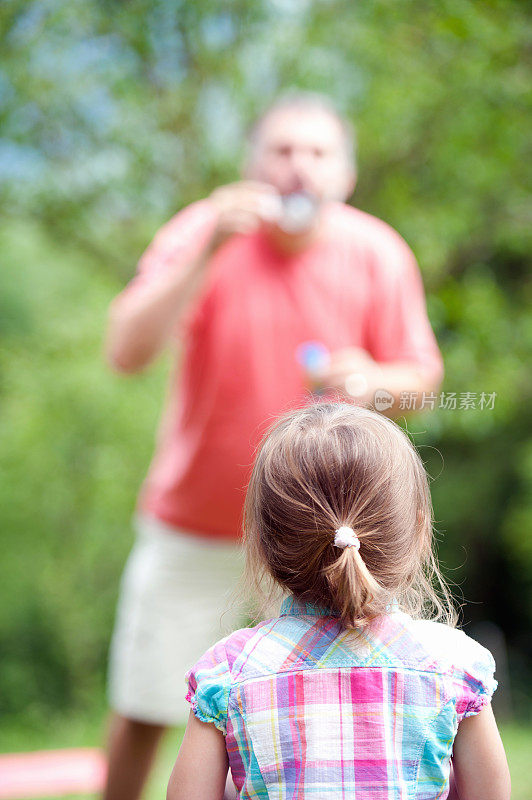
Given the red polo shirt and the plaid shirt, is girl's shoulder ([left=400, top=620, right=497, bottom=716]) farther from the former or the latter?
the red polo shirt

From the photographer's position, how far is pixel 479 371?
4.24 meters

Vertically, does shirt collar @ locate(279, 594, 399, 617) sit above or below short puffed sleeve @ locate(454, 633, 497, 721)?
above

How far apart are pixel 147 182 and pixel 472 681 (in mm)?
3704

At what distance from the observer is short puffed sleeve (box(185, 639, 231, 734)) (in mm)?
930

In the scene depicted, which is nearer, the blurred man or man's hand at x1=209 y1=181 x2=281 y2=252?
man's hand at x1=209 y1=181 x2=281 y2=252

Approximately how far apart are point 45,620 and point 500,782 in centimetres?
509

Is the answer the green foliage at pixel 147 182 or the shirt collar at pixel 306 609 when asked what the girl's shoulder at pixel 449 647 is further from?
the green foliage at pixel 147 182

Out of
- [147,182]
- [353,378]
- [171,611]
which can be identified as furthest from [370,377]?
[147,182]

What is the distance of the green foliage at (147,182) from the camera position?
3686mm

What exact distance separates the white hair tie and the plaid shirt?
0.12 metres

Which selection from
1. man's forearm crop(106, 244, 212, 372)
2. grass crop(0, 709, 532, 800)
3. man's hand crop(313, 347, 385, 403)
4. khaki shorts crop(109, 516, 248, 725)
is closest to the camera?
man's hand crop(313, 347, 385, 403)

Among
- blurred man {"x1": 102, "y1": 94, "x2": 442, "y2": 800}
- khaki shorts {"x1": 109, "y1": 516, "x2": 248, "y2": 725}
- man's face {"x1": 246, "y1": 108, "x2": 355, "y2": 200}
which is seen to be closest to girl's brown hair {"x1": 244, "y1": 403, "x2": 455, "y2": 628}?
blurred man {"x1": 102, "y1": 94, "x2": 442, "y2": 800}

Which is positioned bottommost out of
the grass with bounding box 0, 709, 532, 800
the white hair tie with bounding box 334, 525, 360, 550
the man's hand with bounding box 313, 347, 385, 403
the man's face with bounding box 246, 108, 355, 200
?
the grass with bounding box 0, 709, 532, 800

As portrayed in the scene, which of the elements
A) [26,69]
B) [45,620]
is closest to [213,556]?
[26,69]
